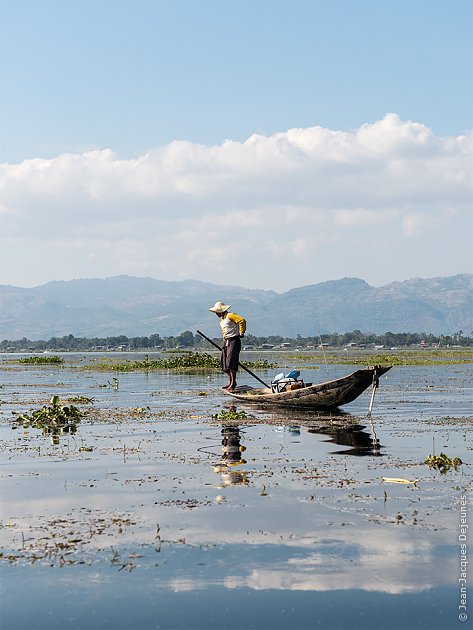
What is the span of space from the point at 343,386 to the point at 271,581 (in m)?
17.5

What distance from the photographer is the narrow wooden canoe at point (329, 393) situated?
85.0 feet

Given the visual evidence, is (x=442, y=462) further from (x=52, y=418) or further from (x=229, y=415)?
(x=52, y=418)

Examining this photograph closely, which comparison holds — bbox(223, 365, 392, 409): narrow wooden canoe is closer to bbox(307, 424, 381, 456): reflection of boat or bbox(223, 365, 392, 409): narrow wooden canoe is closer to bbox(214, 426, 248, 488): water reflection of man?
bbox(307, 424, 381, 456): reflection of boat

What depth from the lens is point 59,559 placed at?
1026 cm

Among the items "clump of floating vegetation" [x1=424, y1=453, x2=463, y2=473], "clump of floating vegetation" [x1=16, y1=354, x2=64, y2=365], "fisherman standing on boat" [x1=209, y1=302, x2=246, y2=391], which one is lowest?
"clump of floating vegetation" [x1=16, y1=354, x2=64, y2=365]

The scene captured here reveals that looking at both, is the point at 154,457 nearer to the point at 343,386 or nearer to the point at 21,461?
the point at 21,461

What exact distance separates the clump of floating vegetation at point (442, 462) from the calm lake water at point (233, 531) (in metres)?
0.26

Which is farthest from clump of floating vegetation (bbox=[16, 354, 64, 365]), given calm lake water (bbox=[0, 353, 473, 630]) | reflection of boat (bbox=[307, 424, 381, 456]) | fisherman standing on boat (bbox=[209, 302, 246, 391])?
reflection of boat (bbox=[307, 424, 381, 456])

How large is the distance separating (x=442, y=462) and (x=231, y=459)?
4.53 meters

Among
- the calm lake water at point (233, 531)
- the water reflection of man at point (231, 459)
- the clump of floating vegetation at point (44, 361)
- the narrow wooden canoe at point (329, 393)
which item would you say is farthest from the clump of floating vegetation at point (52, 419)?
the clump of floating vegetation at point (44, 361)

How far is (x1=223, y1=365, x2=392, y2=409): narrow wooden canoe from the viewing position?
25.9m

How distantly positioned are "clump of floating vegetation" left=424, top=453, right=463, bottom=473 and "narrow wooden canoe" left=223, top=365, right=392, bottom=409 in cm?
844

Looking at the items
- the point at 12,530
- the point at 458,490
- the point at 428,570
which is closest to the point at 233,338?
the point at 458,490

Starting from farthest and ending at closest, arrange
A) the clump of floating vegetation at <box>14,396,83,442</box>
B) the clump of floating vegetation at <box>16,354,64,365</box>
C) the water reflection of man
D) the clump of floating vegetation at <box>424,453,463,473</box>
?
the clump of floating vegetation at <box>16,354,64,365</box> < the clump of floating vegetation at <box>14,396,83,442</box> < the clump of floating vegetation at <box>424,453,463,473</box> < the water reflection of man
